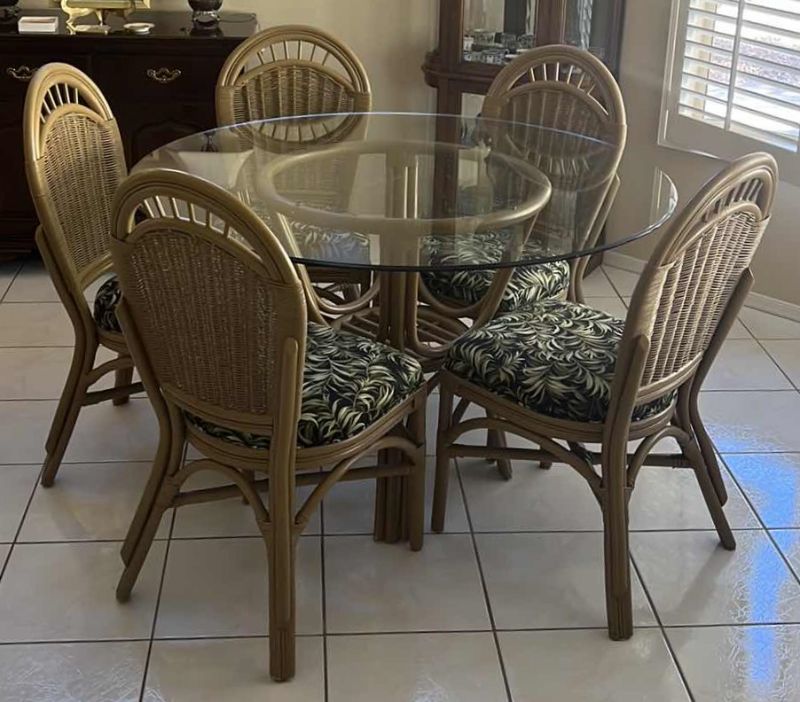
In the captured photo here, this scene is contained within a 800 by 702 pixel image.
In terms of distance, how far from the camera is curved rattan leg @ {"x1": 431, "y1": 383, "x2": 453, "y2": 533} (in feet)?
7.63

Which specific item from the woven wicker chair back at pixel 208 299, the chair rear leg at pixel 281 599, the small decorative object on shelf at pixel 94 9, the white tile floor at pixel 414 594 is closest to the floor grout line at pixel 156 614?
the white tile floor at pixel 414 594

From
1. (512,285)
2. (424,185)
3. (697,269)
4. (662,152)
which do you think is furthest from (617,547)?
(662,152)

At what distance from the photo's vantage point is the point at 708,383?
3096 mm

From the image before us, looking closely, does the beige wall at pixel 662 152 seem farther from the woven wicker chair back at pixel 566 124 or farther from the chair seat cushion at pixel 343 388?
the chair seat cushion at pixel 343 388

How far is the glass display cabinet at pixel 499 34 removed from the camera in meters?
3.47

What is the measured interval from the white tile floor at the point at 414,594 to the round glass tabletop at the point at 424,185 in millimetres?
684

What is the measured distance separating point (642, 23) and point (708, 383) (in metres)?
1.24

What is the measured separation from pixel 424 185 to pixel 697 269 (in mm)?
705

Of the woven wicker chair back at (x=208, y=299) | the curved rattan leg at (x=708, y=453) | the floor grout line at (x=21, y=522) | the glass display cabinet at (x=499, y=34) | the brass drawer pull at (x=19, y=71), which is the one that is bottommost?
the floor grout line at (x=21, y=522)

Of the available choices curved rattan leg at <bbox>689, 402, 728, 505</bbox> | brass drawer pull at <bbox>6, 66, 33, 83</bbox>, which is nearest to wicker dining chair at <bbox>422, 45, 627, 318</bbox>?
curved rattan leg at <bbox>689, 402, 728, 505</bbox>

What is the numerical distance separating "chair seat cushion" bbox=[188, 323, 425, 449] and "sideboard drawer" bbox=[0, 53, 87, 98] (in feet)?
5.64

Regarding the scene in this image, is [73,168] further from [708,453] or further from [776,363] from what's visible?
[776,363]

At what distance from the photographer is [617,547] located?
6.77 feet

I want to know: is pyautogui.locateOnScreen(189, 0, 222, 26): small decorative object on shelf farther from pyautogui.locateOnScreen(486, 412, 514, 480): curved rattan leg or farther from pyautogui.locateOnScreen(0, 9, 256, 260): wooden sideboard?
pyautogui.locateOnScreen(486, 412, 514, 480): curved rattan leg
